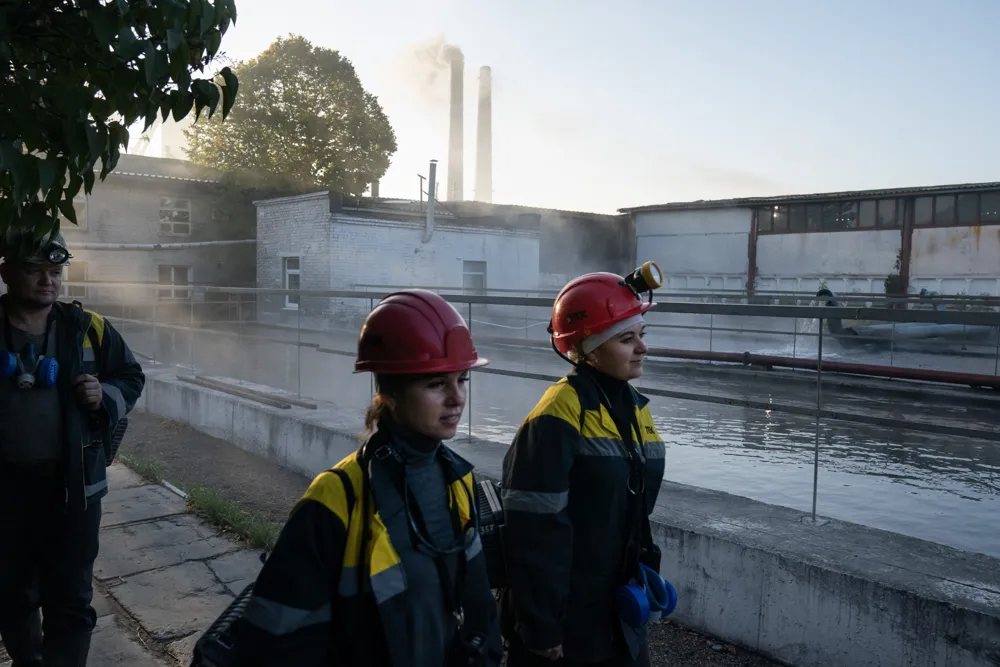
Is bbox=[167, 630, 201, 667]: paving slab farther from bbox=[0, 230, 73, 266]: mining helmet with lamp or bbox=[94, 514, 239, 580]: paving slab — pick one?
bbox=[0, 230, 73, 266]: mining helmet with lamp

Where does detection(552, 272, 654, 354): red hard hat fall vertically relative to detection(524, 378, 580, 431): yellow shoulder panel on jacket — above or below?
above

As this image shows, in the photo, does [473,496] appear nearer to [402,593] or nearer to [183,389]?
[402,593]

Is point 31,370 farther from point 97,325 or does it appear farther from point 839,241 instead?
point 839,241

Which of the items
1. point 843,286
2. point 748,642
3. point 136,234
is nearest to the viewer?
point 748,642

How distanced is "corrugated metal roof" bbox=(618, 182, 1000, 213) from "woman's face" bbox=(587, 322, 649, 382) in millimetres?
25168

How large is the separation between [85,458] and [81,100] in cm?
156

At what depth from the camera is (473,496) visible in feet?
6.09

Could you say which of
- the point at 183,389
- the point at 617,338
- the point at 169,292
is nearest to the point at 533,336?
the point at 183,389

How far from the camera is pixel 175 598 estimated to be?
398cm

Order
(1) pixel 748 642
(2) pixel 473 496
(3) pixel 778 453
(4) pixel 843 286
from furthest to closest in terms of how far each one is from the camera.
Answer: (4) pixel 843 286 < (3) pixel 778 453 < (1) pixel 748 642 < (2) pixel 473 496

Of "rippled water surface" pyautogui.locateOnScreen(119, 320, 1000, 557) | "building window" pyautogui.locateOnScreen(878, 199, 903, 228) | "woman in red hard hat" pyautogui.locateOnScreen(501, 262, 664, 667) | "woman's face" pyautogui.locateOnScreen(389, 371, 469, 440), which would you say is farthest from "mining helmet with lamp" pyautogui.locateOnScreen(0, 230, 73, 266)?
"building window" pyautogui.locateOnScreen(878, 199, 903, 228)

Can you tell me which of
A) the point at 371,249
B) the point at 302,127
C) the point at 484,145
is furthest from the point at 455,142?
the point at 371,249

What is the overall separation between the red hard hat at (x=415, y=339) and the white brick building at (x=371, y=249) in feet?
62.3

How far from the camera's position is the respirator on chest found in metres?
2.75
